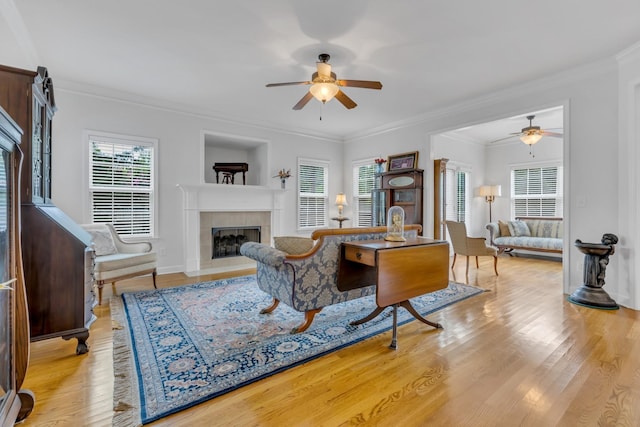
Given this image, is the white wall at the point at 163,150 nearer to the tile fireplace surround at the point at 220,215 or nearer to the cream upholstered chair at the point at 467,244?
the tile fireplace surround at the point at 220,215

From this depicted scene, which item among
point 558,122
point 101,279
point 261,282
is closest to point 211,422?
point 261,282

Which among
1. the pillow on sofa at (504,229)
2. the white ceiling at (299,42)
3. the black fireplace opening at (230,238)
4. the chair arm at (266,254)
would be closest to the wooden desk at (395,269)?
the chair arm at (266,254)

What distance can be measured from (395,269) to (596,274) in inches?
92.0

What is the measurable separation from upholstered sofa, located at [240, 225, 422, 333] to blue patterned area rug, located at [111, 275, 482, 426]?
236mm

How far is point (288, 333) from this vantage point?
231 centimetres

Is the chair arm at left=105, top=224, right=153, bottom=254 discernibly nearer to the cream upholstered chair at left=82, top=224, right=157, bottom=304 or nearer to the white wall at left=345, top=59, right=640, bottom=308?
the cream upholstered chair at left=82, top=224, right=157, bottom=304

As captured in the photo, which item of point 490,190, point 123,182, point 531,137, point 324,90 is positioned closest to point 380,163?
point 531,137

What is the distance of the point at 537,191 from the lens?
6.18 metres

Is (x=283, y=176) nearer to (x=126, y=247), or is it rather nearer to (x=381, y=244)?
(x=126, y=247)

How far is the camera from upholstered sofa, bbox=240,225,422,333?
2.24 metres

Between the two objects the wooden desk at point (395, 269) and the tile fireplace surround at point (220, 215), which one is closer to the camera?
the wooden desk at point (395, 269)

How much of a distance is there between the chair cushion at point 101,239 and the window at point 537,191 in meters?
7.32

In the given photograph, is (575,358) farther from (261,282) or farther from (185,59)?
(185,59)

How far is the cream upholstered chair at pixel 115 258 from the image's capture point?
3.00 m
